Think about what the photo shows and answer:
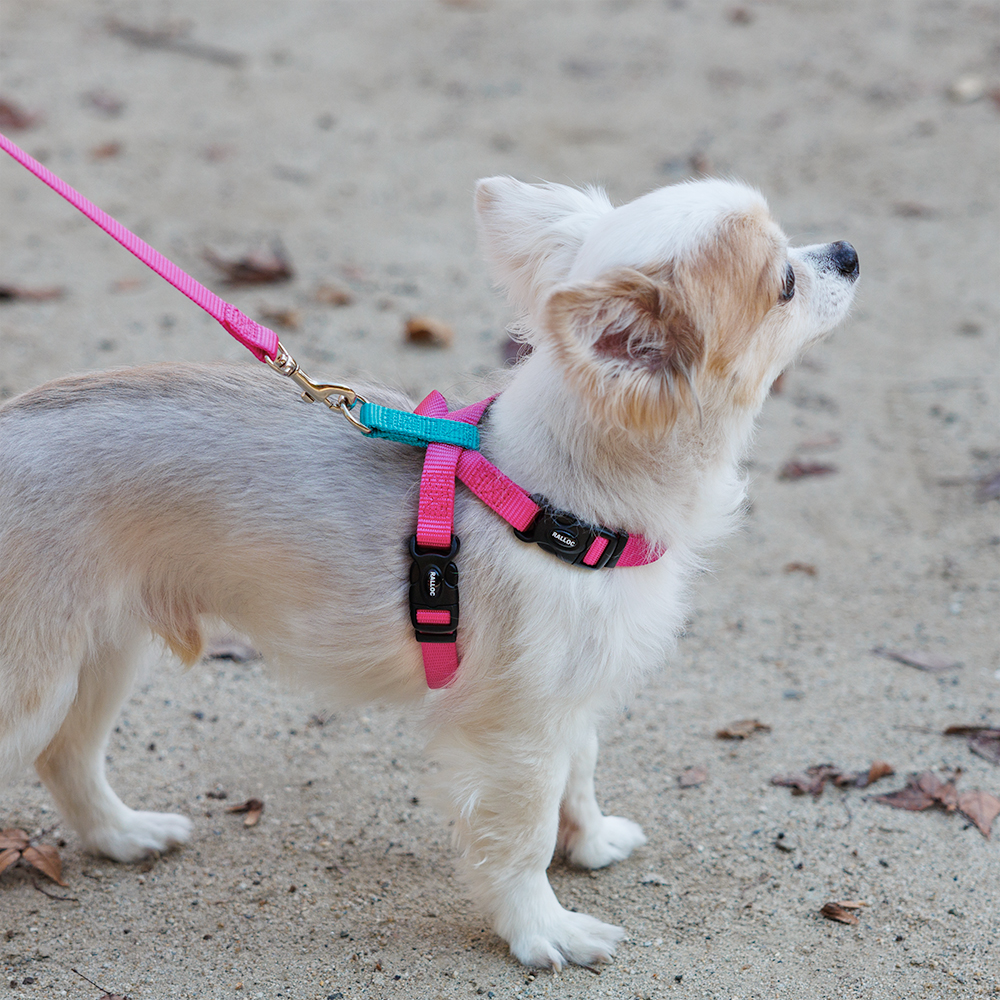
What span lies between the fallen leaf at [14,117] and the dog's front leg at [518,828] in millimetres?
6722

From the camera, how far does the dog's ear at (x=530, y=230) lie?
2.44m

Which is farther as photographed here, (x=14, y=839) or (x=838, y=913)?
(x=14, y=839)

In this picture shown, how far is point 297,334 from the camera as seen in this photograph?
543 cm

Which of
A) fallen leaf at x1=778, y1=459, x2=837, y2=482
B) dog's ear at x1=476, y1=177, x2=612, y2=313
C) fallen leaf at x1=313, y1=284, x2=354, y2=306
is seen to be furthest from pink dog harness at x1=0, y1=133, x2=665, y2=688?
fallen leaf at x1=313, y1=284, x2=354, y2=306

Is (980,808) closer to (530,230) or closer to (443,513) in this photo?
(443,513)

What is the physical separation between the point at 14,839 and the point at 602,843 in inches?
66.9

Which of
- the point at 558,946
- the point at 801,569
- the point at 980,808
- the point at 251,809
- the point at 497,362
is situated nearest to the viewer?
the point at 558,946

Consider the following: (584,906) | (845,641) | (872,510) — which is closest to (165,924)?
(584,906)

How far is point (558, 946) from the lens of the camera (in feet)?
8.39

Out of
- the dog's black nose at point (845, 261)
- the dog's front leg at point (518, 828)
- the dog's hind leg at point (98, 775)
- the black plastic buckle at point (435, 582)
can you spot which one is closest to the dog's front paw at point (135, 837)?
the dog's hind leg at point (98, 775)

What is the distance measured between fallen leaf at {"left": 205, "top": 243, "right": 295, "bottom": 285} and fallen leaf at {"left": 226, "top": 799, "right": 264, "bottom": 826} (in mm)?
3551

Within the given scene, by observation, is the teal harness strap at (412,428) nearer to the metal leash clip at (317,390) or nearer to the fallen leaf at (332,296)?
the metal leash clip at (317,390)

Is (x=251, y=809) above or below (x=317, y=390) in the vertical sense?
below

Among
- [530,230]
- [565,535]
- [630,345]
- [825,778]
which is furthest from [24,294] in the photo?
[825,778]
